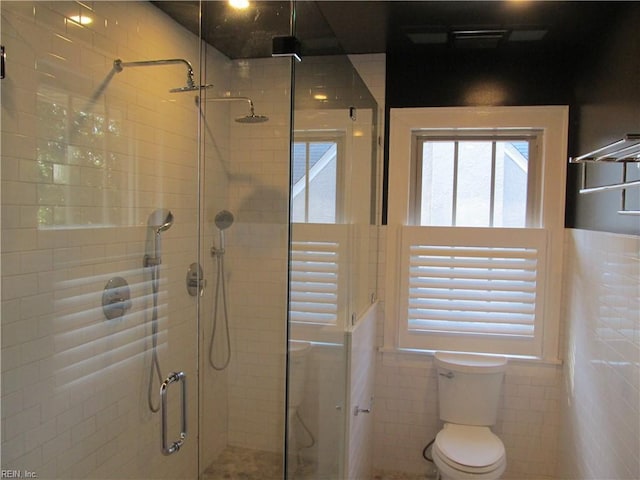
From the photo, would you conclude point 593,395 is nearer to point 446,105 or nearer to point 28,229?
point 446,105

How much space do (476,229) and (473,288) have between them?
14.4 inches

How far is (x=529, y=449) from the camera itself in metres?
2.90

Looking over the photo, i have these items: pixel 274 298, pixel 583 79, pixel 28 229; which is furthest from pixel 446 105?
pixel 28 229

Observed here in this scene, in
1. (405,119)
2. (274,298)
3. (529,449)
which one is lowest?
(529,449)

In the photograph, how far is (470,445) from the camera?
2.54 metres

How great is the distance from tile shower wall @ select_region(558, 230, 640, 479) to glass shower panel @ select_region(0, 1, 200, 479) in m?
1.86

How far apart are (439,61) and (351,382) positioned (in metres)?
1.99

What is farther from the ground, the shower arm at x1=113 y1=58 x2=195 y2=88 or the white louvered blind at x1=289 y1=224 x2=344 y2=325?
the shower arm at x1=113 y1=58 x2=195 y2=88

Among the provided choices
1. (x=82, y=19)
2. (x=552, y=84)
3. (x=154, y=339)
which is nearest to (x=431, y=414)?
(x=154, y=339)

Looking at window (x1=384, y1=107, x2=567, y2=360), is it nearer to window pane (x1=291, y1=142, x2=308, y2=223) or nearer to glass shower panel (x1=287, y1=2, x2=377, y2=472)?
glass shower panel (x1=287, y1=2, x2=377, y2=472)

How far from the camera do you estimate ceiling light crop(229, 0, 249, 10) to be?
2007 millimetres

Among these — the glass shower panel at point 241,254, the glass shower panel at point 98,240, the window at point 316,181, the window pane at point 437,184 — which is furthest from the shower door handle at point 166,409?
the window pane at point 437,184

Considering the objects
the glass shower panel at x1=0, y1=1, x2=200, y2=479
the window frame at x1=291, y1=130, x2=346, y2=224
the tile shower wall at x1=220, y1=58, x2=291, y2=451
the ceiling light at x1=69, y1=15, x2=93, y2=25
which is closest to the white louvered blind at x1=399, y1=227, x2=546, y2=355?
the window frame at x1=291, y1=130, x2=346, y2=224

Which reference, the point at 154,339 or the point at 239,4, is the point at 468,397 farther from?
the point at 239,4
